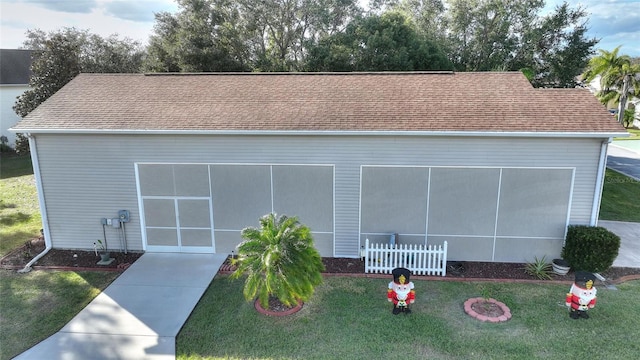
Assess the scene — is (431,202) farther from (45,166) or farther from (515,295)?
(45,166)

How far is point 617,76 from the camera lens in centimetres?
3938

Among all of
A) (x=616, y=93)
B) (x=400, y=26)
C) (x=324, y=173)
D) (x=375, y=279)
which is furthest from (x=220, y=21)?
(x=616, y=93)

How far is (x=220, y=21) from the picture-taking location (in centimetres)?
2881

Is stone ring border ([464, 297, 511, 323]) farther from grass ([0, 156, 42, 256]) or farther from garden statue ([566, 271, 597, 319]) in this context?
grass ([0, 156, 42, 256])

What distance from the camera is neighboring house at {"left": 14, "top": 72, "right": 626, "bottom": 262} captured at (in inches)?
389

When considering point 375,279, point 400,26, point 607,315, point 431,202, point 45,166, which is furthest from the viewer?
point 400,26

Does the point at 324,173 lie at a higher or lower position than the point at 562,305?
higher

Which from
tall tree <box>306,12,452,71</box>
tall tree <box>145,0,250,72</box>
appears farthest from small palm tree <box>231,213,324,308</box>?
tall tree <box>145,0,250,72</box>

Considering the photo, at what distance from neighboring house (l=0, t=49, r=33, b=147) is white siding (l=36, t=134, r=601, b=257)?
73.7ft

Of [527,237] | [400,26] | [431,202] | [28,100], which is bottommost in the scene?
[527,237]

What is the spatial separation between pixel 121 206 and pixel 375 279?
7671mm

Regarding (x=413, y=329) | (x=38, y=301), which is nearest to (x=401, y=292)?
(x=413, y=329)

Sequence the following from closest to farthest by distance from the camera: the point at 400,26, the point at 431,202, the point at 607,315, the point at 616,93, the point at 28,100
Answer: the point at 607,315, the point at 431,202, the point at 28,100, the point at 400,26, the point at 616,93

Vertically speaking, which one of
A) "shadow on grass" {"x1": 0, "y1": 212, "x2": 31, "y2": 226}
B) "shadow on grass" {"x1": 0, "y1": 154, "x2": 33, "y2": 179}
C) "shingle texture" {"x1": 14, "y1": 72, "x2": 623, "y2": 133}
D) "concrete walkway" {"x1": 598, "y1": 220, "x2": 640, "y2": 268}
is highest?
"shingle texture" {"x1": 14, "y1": 72, "x2": 623, "y2": 133}
